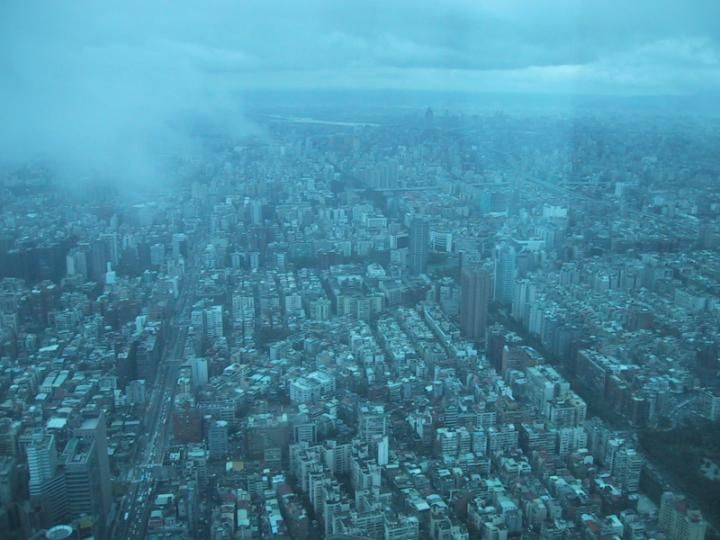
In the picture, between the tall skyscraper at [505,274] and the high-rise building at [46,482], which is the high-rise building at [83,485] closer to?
the high-rise building at [46,482]

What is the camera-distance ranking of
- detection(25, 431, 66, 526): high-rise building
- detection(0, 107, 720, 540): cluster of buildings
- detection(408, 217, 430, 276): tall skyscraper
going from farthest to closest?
detection(408, 217, 430, 276): tall skyscraper < detection(0, 107, 720, 540): cluster of buildings < detection(25, 431, 66, 526): high-rise building

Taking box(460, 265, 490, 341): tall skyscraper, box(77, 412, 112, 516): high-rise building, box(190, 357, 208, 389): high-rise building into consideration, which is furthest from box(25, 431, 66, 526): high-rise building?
box(460, 265, 490, 341): tall skyscraper

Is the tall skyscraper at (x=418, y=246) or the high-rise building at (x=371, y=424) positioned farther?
the tall skyscraper at (x=418, y=246)

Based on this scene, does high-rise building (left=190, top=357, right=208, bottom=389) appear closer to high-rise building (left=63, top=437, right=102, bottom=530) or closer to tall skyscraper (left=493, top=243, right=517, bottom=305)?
high-rise building (left=63, top=437, right=102, bottom=530)

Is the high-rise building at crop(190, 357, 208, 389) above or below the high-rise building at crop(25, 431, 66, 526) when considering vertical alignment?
below

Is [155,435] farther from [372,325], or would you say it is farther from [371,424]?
[372,325]

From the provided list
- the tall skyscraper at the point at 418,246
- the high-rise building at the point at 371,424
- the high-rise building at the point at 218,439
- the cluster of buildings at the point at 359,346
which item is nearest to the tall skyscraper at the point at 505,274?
the cluster of buildings at the point at 359,346
